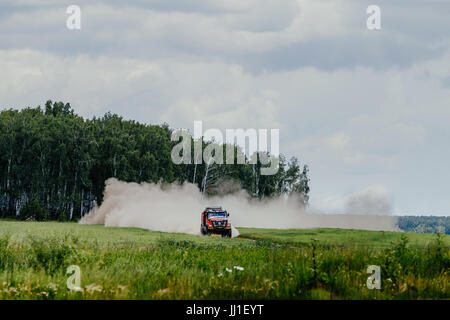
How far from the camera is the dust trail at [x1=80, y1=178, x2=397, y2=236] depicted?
67125mm

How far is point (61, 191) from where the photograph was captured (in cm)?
9375

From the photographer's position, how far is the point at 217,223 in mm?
48750

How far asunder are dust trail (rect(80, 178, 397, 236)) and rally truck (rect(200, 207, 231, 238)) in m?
4.49

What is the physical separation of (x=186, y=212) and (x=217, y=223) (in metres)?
27.3

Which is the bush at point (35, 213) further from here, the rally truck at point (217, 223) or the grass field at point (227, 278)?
the grass field at point (227, 278)

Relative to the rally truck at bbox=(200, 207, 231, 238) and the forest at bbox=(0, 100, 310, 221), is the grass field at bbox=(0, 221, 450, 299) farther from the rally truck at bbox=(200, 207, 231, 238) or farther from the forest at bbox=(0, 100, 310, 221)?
the forest at bbox=(0, 100, 310, 221)

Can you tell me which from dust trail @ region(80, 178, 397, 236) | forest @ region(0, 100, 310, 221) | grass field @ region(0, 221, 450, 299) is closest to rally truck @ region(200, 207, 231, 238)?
dust trail @ region(80, 178, 397, 236)

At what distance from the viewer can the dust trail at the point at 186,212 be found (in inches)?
2643

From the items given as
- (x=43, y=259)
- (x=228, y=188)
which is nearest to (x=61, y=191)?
(x=228, y=188)

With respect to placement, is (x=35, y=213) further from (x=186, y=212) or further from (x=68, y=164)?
(x=186, y=212)

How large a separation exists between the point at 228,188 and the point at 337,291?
94.6m


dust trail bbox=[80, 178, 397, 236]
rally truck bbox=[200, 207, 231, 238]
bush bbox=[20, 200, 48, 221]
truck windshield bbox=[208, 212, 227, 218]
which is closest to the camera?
rally truck bbox=[200, 207, 231, 238]

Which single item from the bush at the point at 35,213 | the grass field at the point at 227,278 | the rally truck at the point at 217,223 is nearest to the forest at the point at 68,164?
the bush at the point at 35,213
